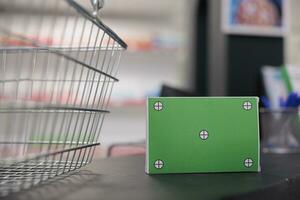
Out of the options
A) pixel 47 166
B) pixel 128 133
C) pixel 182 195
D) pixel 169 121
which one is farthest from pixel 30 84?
pixel 128 133

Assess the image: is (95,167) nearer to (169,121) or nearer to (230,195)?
(169,121)

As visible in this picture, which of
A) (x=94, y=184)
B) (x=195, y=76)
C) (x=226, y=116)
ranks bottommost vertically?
(x=94, y=184)

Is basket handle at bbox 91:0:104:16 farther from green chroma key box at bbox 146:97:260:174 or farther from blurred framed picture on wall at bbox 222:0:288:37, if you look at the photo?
blurred framed picture on wall at bbox 222:0:288:37

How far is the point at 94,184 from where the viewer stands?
0.57 metres

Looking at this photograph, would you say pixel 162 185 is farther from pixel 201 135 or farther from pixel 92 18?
pixel 92 18

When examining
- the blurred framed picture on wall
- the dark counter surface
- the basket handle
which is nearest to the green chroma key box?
the dark counter surface

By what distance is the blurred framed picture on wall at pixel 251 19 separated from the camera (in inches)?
74.4

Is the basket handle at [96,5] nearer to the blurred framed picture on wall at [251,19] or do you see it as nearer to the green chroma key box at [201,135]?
the green chroma key box at [201,135]


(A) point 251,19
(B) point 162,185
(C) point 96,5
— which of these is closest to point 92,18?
(C) point 96,5

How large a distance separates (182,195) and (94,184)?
0.47ft

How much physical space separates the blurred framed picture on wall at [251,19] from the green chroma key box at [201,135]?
1.24 metres

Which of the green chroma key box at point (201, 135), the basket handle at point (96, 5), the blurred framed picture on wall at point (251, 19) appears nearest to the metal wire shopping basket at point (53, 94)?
the basket handle at point (96, 5)

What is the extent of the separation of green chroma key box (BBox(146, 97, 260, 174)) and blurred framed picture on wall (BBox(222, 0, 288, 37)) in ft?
4.08

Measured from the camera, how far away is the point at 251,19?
6.25ft
